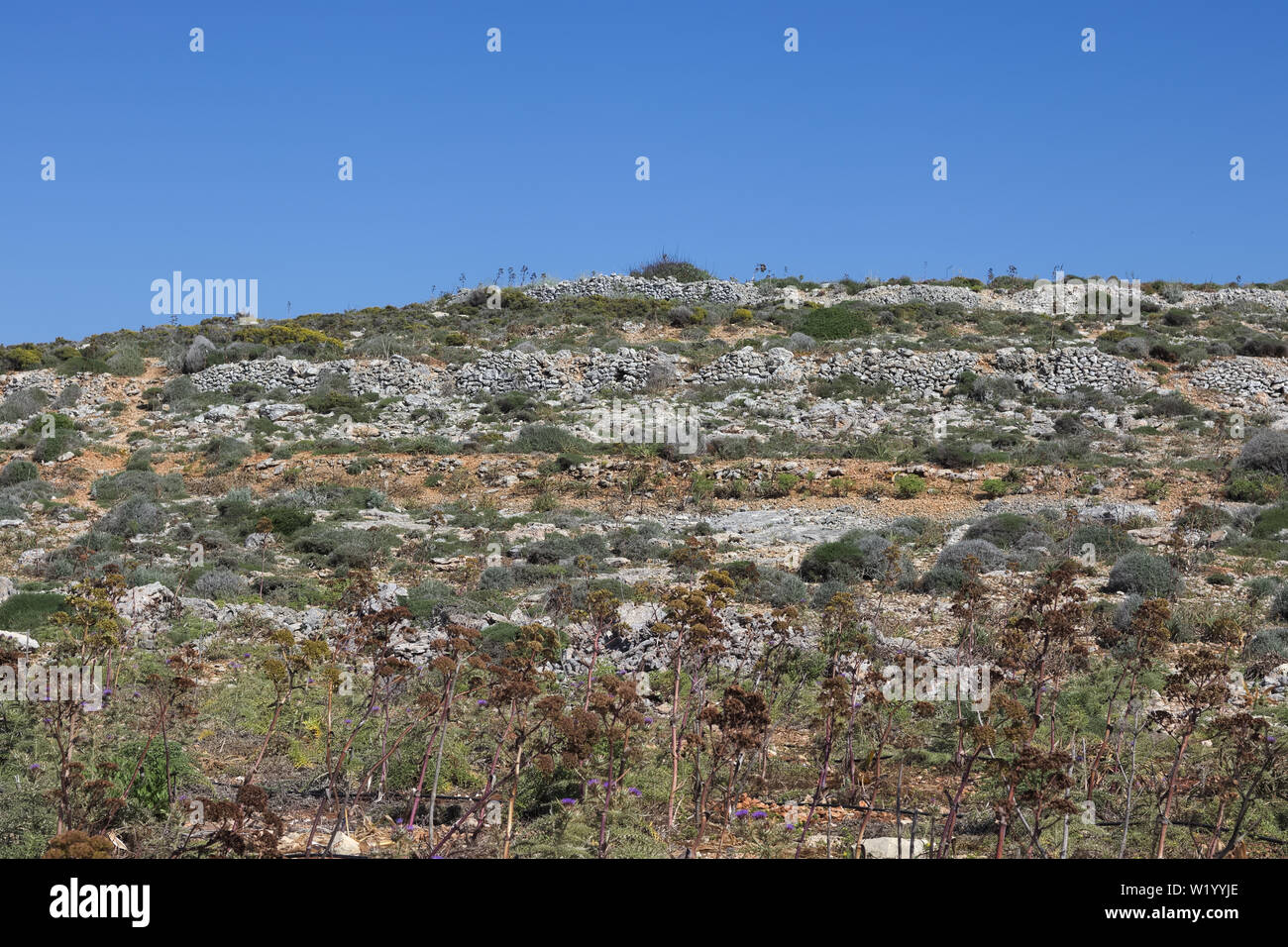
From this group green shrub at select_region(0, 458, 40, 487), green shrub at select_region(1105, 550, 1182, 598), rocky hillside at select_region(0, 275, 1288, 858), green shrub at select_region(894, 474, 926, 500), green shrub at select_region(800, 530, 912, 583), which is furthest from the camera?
green shrub at select_region(0, 458, 40, 487)

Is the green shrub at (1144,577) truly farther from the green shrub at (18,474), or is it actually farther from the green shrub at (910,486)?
the green shrub at (18,474)

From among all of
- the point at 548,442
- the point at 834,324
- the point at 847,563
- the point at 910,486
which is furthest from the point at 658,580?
the point at 834,324

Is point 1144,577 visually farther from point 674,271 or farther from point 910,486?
point 674,271

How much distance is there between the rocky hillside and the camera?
497cm

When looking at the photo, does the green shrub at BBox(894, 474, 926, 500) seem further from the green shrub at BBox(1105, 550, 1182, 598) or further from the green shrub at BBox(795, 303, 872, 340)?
the green shrub at BBox(795, 303, 872, 340)

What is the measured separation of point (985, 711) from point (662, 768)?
251cm

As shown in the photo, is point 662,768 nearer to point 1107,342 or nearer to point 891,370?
point 891,370

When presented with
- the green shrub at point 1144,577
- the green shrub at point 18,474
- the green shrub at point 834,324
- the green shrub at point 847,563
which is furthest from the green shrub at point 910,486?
the green shrub at point 18,474

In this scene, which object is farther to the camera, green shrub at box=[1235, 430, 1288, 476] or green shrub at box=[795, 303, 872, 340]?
green shrub at box=[795, 303, 872, 340]

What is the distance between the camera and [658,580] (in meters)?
13.0

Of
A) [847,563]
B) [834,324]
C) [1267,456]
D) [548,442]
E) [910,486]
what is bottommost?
[847,563]

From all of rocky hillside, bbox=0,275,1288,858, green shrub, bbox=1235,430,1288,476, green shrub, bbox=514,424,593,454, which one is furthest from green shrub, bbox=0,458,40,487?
green shrub, bbox=1235,430,1288,476

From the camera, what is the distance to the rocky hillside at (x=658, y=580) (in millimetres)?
4973
